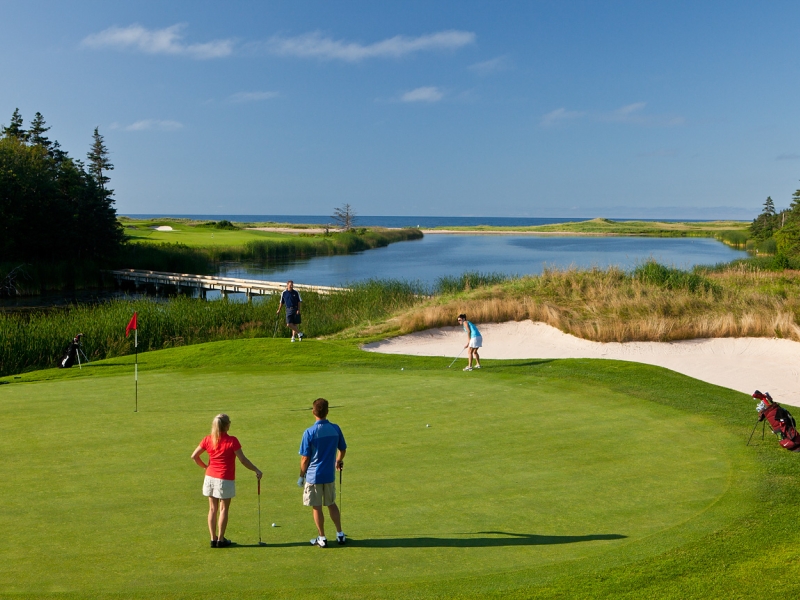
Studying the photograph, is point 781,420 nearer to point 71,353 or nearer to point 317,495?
point 317,495

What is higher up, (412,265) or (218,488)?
(412,265)

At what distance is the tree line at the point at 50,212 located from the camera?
54.8m

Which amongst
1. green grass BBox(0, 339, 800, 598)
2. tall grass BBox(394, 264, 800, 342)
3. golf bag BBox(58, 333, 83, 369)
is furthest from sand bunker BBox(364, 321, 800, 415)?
golf bag BBox(58, 333, 83, 369)

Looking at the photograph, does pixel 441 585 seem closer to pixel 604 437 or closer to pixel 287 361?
pixel 604 437

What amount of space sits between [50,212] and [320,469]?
58.4m

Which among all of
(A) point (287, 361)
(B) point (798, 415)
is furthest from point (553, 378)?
(A) point (287, 361)

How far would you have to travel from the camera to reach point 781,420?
1088 centimetres

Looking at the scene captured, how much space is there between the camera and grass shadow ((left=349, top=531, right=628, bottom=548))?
24.0 ft

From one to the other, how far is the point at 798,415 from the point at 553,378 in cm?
505

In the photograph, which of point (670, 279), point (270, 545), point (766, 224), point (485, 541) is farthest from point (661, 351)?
point (766, 224)

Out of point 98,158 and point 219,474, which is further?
point 98,158

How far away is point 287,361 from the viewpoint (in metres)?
18.8

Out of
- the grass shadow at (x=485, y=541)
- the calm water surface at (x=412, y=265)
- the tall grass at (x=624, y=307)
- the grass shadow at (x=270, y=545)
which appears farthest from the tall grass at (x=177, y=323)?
the calm water surface at (x=412, y=265)

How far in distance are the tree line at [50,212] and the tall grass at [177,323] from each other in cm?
2896
